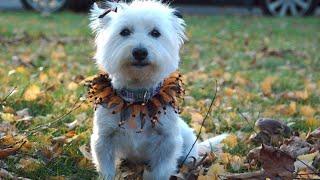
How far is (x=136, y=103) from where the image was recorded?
3.44 m

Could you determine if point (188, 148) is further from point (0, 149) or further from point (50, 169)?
point (0, 149)

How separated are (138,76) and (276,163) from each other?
896mm

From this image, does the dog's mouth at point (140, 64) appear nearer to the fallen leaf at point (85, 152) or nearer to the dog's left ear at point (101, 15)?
the dog's left ear at point (101, 15)

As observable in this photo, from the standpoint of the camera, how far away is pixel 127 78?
343cm

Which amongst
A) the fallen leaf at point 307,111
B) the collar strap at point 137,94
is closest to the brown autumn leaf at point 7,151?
the collar strap at point 137,94

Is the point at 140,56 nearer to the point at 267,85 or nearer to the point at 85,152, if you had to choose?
the point at 85,152

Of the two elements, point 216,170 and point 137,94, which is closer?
point 216,170

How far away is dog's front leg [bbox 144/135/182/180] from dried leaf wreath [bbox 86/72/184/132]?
0.49 ft

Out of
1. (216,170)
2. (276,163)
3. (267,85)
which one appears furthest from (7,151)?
(267,85)

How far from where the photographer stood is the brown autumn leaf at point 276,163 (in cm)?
304

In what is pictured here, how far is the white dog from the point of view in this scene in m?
3.34

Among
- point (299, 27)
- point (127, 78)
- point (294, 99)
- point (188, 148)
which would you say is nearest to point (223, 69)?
point (294, 99)

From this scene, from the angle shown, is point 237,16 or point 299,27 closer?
→ point 299,27

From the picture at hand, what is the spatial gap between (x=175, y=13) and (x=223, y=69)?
13.7 ft
